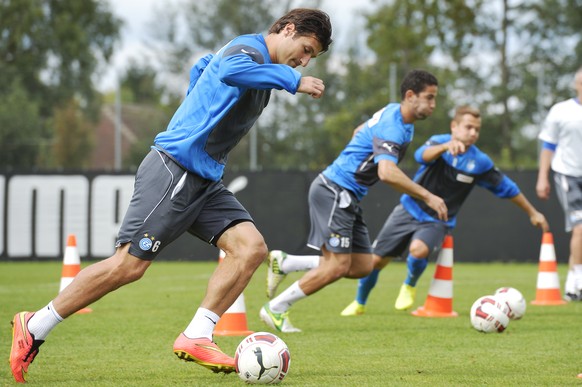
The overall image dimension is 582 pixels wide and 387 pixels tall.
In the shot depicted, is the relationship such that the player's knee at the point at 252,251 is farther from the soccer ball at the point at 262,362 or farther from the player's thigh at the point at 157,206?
the soccer ball at the point at 262,362

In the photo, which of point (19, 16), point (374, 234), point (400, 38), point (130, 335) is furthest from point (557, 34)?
point (130, 335)

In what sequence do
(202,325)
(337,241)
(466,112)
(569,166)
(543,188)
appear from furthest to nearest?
1. (569,166)
2. (543,188)
3. (466,112)
4. (337,241)
5. (202,325)

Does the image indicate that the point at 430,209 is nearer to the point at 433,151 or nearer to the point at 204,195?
the point at 433,151

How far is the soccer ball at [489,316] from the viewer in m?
7.60

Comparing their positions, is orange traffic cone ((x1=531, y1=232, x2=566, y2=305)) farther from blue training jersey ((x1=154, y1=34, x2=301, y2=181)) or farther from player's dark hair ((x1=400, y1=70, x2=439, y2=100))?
blue training jersey ((x1=154, y1=34, x2=301, y2=181))

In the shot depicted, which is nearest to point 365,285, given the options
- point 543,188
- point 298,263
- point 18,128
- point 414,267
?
point 414,267

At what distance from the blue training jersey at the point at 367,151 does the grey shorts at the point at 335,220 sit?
98 mm

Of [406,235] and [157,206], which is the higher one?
[157,206]

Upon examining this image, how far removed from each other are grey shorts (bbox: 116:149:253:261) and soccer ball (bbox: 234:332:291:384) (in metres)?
0.75

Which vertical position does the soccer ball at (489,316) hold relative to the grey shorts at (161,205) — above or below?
below

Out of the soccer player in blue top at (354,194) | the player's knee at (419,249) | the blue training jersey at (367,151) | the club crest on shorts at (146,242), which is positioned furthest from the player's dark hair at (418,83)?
the club crest on shorts at (146,242)

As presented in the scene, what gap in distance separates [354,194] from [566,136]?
3.59m

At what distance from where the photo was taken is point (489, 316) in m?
7.61

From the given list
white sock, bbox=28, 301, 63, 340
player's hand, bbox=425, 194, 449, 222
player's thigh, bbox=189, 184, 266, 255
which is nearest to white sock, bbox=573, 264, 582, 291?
player's hand, bbox=425, 194, 449, 222
